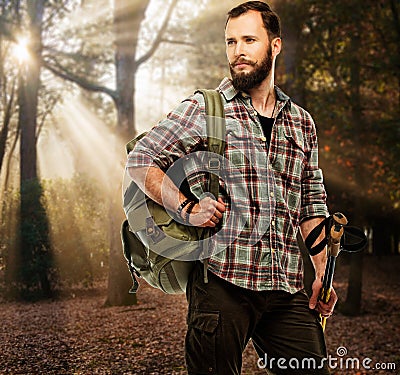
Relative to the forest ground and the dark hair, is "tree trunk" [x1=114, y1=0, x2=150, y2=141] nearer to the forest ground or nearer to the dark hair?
the forest ground

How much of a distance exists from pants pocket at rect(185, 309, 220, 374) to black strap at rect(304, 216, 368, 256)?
0.63 metres

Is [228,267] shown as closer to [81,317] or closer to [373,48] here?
[81,317]

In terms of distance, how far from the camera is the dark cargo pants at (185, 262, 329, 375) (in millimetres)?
2295

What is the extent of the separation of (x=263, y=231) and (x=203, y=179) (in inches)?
12.1

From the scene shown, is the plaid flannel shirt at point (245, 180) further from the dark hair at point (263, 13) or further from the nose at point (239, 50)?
the dark hair at point (263, 13)

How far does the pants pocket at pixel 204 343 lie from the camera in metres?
2.29

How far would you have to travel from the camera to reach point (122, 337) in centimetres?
723

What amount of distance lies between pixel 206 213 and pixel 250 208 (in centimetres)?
22

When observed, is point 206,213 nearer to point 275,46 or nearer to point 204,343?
point 204,343

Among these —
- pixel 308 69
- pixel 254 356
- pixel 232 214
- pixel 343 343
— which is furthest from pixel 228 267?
pixel 308 69

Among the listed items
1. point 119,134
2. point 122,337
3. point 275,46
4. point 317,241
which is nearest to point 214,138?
point 275,46

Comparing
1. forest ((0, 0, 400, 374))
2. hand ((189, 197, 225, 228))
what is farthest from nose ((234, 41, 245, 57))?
forest ((0, 0, 400, 374))

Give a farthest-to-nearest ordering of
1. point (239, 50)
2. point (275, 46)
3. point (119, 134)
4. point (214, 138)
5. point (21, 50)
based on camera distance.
→ point (21, 50)
point (119, 134)
point (275, 46)
point (239, 50)
point (214, 138)

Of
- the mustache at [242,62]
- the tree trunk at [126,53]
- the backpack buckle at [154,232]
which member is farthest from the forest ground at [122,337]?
the mustache at [242,62]
